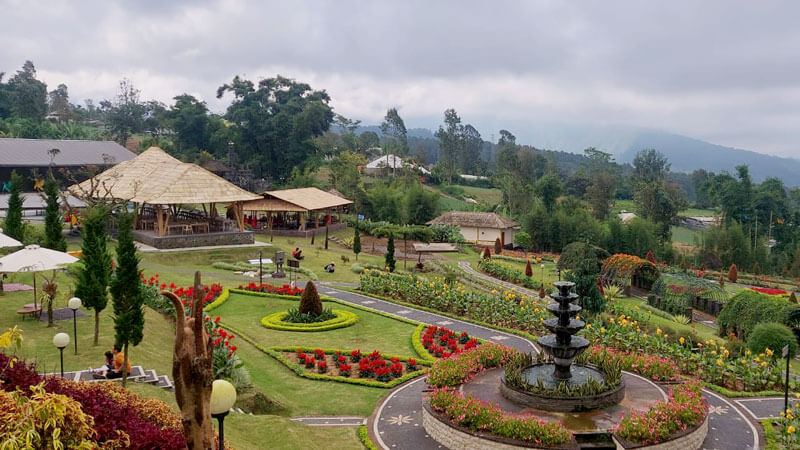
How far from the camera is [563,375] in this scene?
1498cm

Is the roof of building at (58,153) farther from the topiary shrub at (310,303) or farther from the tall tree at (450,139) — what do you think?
the tall tree at (450,139)

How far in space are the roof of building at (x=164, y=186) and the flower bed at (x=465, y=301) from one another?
12.5m

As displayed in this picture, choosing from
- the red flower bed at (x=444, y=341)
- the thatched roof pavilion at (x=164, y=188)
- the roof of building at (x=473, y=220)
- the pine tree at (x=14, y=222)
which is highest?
the thatched roof pavilion at (x=164, y=188)

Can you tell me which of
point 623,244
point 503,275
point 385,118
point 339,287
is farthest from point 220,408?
point 385,118

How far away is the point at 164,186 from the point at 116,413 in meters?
30.0

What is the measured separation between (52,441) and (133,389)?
24.0 ft

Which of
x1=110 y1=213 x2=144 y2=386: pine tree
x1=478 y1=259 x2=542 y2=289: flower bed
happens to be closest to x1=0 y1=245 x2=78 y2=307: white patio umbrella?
x1=110 y1=213 x2=144 y2=386: pine tree

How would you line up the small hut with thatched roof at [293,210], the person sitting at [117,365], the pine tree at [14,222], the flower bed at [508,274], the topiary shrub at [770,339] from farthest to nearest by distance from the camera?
the small hut with thatched roof at [293,210], the flower bed at [508,274], the pine tree at [14,222], the topiary shrub at [770,339], the person sitting at [117,365]

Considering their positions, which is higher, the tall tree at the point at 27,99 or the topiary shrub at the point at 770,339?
the tall tree at the point at 27,99

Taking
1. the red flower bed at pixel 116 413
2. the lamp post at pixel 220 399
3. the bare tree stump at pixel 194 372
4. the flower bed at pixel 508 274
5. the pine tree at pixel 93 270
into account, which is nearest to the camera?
the bare tree stump at pixel 194 372

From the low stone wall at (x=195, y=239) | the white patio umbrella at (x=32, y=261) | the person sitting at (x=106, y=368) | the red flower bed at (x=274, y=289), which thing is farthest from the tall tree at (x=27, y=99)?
the person sitting at (x=106, y=368)

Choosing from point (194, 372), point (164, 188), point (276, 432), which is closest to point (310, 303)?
point (276, 432)

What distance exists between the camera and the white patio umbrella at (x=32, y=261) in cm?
1717

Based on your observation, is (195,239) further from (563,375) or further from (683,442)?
(683,442)
